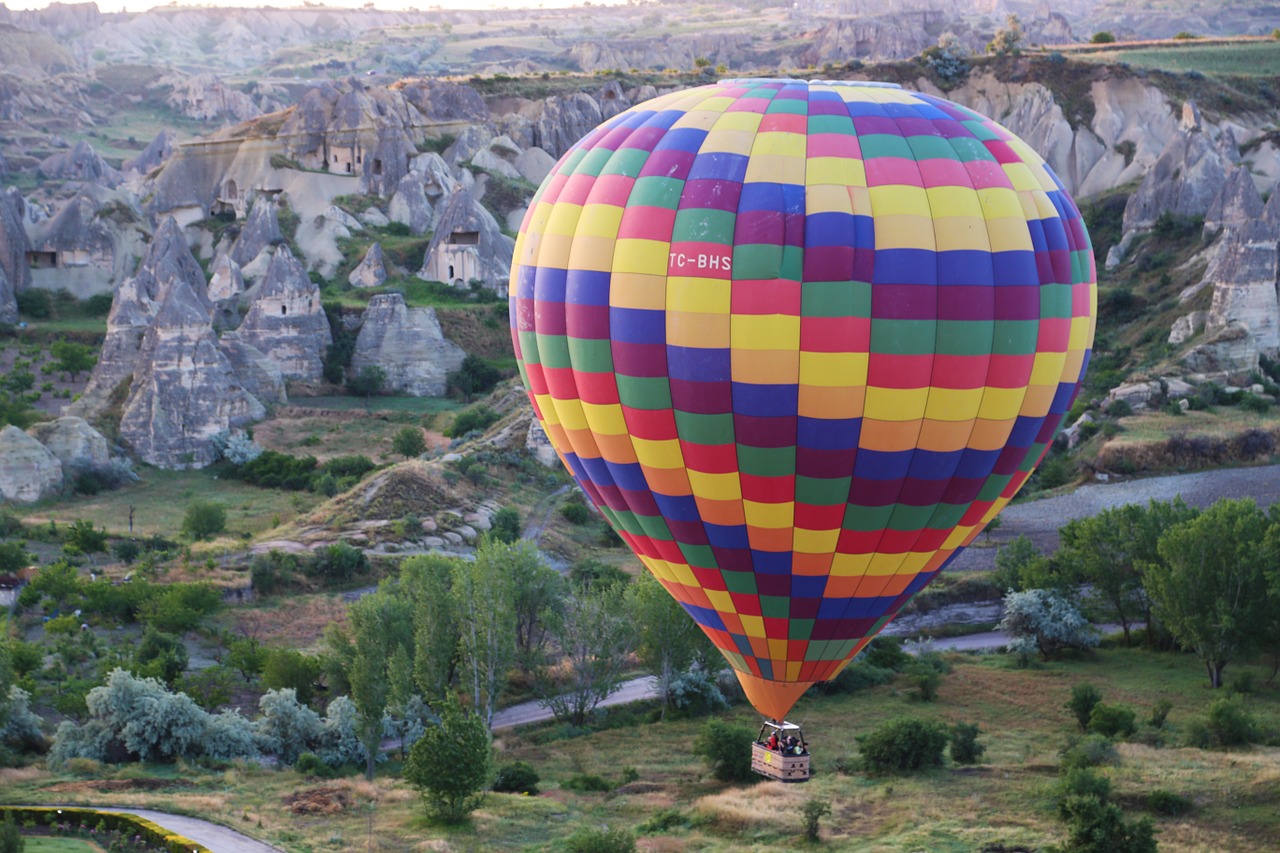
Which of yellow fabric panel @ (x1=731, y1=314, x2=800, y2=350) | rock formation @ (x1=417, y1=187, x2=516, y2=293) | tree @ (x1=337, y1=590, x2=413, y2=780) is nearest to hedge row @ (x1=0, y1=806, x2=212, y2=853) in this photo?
tree @ (x1=337, y1=590, x2=413, y2=780)

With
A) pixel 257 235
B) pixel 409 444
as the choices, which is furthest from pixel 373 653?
pixel 257 235

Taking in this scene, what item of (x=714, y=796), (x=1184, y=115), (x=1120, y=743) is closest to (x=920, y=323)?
(x=714, y=796)

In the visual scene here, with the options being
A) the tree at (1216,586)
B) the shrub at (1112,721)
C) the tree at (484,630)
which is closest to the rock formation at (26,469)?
the tree at (484,630)

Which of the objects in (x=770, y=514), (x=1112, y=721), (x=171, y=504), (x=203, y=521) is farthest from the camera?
(x=171, y=504)

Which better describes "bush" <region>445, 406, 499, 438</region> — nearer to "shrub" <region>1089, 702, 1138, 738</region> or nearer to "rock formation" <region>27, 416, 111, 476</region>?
"rock formation" <region>27, 416, 111, 476</region>

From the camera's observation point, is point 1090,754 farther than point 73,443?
No

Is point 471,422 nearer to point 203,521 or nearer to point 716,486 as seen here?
point 203,521

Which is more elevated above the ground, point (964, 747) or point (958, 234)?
point (958, 234)
